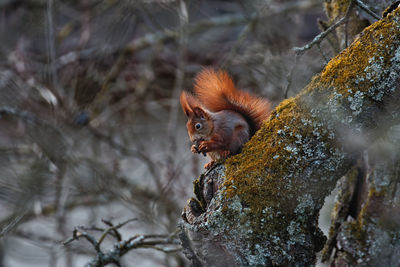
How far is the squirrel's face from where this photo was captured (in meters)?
1.45

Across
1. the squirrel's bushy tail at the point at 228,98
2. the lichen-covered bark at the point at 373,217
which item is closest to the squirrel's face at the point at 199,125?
the squirrel's bushy tail at the point at 228,98

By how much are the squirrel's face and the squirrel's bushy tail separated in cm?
10

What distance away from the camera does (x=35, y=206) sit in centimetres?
296

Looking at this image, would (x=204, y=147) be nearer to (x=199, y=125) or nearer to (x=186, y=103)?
(x=199, y=125)

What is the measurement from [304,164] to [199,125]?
475 mm

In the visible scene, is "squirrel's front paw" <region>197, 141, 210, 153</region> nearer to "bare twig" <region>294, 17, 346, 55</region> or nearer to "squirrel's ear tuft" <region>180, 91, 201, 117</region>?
"squirrel's ear tuft" <region>180, 91, 201, 117</region>

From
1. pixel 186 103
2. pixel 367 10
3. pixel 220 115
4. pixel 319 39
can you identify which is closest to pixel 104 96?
pixel 186 103

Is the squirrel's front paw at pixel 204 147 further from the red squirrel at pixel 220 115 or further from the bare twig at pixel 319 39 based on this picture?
the bare twig at pixel 319 39

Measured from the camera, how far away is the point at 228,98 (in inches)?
59.5

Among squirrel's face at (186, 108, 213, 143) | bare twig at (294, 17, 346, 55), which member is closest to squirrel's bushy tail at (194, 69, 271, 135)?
squirrel's face at (186, 108, 213, 143)

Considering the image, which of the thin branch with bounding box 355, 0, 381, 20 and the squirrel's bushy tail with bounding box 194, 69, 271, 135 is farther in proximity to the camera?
the squirrel's bushy tail with bounding box 194, 69, 271, 135

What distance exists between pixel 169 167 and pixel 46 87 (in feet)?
3.47

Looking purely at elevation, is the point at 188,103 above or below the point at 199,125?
above

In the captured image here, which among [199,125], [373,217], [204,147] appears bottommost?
[373,217]
